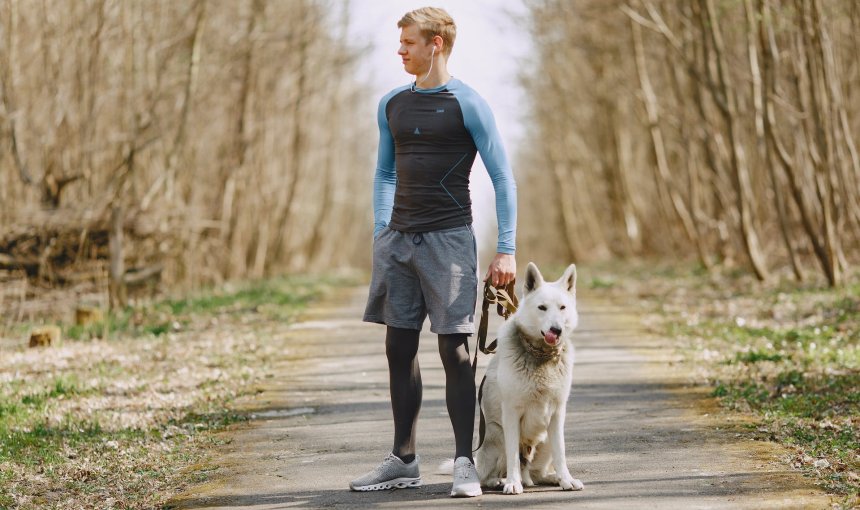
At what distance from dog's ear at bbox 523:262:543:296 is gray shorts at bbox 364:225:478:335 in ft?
0.93

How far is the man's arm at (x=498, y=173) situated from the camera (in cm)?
586

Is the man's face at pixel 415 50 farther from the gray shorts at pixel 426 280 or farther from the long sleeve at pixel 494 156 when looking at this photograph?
the gray shorts at pixel 426 280

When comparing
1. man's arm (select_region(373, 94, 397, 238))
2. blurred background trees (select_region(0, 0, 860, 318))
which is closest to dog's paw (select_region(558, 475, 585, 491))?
man's arm (select_region(373, 94, 397, 238))

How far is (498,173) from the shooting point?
19.5 feet

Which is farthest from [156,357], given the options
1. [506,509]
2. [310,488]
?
[506,509]

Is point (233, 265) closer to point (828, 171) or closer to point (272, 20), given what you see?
point (272, 20)

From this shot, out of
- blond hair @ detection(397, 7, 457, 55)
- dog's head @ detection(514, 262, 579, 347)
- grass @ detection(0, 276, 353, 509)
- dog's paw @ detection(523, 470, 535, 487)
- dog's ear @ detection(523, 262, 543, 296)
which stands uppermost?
blond hair @ detection(397, 7, 457, 55)

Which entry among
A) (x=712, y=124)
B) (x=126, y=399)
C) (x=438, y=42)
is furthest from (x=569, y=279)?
(x=712, y=124)

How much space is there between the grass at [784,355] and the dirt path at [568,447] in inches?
11.7

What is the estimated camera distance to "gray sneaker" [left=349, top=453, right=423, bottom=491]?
6180 mm

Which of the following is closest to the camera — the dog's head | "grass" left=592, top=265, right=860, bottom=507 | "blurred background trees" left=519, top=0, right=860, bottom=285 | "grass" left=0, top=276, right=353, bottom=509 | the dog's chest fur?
the dog's head

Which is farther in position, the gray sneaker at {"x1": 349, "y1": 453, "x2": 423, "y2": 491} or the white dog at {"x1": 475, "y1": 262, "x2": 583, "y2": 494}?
the gray sneaker at {"x1": 349, "y1": 453, "x2": 423, "y2": 491}

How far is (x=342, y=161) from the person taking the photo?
166ft

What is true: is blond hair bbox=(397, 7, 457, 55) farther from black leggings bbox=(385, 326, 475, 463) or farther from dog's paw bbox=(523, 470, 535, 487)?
dog's paw bbox=(523, 470, 535, 487)
